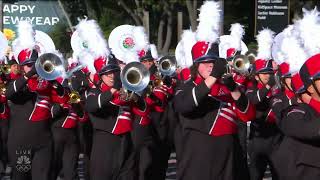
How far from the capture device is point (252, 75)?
10.1 metres

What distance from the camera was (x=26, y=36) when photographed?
9.53 m

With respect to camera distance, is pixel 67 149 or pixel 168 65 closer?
pixel 67 149

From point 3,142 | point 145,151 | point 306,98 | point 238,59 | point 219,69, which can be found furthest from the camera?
point 3,142

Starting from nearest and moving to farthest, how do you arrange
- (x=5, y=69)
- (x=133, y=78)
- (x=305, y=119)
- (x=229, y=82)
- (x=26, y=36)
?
(x=305, y=119) < (x=229, y=82) < (x=133, y=78) < (x=26, y=36) < (x=5, y=69)

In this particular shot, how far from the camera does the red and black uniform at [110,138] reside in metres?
8.15

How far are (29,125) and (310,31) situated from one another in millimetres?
3920

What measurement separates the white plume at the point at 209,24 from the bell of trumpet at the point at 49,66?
257 cm

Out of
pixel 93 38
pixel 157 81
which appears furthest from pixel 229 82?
pixel 157 81

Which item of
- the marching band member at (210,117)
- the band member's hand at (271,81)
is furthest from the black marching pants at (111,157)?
the band member's hand at (271,81)

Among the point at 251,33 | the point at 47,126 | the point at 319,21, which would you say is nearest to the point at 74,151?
the point at 47,126

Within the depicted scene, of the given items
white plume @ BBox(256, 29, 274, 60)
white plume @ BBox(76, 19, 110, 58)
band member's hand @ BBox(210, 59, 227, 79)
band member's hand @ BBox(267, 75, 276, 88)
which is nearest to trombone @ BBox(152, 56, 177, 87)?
white plume @ BBox(256, 29, 274, 60)

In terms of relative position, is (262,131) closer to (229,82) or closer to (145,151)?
(145,151)

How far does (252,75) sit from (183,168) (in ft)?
11.6

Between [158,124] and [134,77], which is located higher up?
[134,77]
